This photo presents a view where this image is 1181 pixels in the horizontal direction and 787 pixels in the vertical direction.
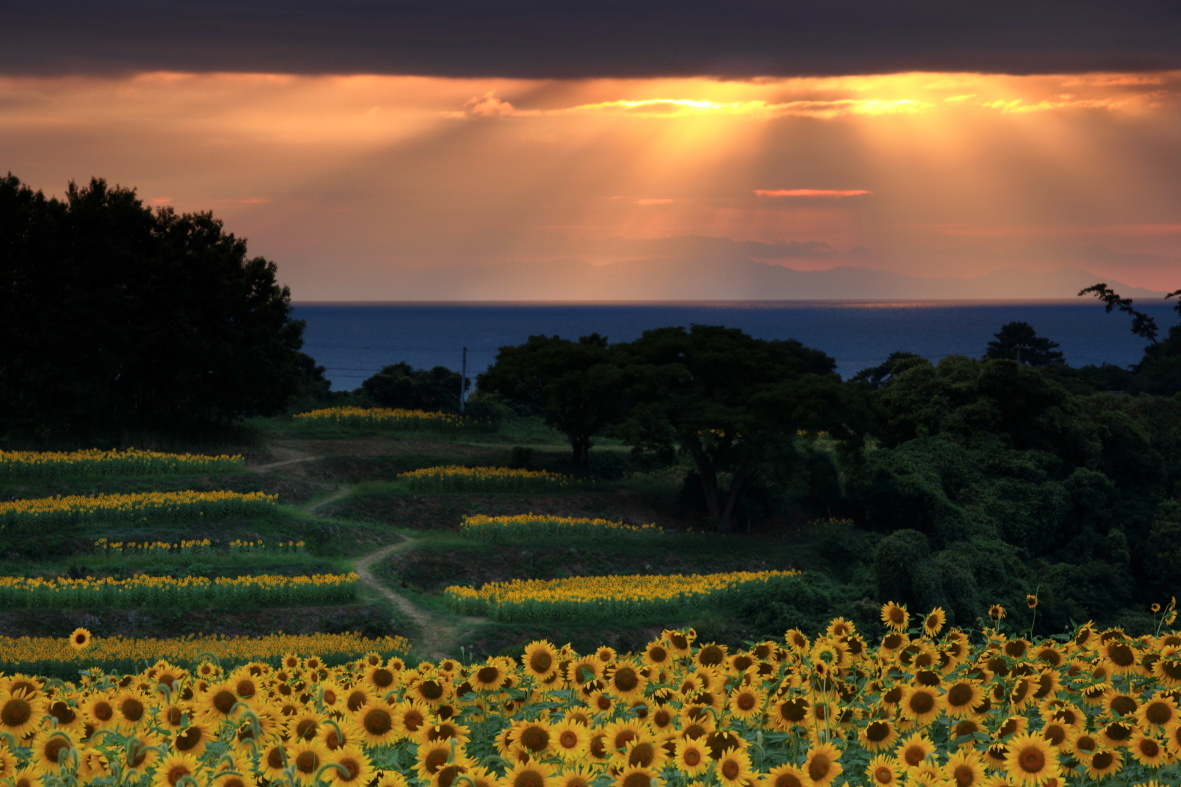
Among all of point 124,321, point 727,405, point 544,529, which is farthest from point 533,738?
point 124,321

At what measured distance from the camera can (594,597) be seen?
20516 mm

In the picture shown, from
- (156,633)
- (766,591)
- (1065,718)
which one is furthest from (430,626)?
(1065,718)

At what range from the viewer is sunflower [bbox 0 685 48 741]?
493cm

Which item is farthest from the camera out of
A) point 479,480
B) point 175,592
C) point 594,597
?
point 479,480

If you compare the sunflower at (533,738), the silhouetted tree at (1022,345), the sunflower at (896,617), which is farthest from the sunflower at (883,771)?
the silhouetted tree at (1022,345)

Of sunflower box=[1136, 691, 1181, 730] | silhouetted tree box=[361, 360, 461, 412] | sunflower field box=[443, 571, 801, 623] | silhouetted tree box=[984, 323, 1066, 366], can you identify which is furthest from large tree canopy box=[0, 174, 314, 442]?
silhouetted tree box=[984, 323, 1066, 366]

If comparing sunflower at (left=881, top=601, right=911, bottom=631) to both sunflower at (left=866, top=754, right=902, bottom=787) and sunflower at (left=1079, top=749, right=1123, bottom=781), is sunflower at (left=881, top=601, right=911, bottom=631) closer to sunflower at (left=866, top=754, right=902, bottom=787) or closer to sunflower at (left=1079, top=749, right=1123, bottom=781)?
sunflower at (left=1079, top=749, right=1123, bottom=781)

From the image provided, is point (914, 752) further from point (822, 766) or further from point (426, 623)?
point (426, 623)

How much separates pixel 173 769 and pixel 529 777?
5.01 feet

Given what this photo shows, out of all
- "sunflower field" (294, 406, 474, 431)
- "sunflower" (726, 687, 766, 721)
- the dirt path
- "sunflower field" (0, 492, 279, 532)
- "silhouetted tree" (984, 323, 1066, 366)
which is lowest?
the dirt path

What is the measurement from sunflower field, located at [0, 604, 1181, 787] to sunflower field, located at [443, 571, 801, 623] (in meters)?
13.2

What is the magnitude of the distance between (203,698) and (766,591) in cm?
1726

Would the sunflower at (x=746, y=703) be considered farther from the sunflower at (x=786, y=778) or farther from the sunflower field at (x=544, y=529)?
the sunflower field at (x=544, y=529)

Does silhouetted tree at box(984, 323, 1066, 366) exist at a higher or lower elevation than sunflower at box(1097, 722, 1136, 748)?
higher
